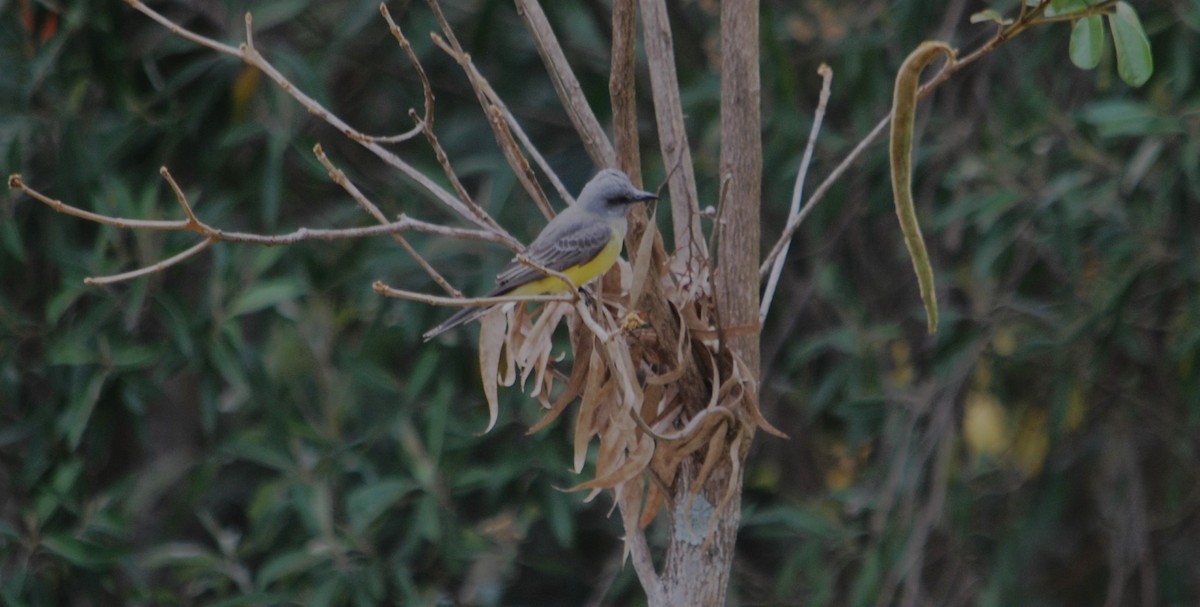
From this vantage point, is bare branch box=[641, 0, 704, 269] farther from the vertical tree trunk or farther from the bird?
the bird

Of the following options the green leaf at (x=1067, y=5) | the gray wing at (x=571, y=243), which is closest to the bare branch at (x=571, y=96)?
the green leaf at (x=1067, y=5)

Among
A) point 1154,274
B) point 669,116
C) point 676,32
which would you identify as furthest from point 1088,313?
point 669,116

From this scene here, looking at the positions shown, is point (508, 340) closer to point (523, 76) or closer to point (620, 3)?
point (620, 3)

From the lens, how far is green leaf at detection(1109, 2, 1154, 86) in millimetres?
1880

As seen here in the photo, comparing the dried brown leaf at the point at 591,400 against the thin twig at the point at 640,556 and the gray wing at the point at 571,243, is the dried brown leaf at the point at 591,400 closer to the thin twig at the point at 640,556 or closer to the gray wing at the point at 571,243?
the thin twig at the point at 640,556

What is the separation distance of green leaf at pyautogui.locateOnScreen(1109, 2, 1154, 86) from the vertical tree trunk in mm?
505

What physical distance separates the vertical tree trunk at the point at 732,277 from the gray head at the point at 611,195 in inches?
5.5

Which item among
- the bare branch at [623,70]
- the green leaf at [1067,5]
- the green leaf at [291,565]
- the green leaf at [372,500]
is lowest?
the green leaf at [291,565]

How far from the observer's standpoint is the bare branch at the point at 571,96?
1820 mm

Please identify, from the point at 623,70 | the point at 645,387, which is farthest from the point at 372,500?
the point at 623,70

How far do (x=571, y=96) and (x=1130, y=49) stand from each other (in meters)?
0.79

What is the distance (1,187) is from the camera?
401 centimetres

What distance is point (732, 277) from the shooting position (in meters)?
1.95

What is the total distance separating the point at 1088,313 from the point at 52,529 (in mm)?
3124
